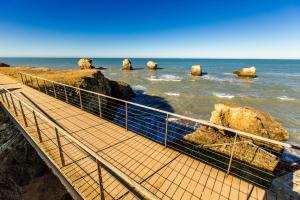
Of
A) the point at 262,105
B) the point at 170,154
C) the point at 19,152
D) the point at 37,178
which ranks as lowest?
the point at 262,105

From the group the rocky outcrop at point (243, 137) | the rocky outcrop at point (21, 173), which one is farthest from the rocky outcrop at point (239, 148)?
the rocky outcrop at point (21, 173)

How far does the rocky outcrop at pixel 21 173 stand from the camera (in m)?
6.71

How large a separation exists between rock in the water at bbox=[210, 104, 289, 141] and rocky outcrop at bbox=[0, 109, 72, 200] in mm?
10996

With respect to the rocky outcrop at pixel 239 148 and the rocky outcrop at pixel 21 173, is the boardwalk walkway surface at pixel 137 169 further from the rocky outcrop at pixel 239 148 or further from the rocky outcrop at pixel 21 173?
the rocky outcrop at pixel 239 148

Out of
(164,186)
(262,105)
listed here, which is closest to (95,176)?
(164,186)

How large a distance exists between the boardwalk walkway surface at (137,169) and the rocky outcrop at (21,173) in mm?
2167

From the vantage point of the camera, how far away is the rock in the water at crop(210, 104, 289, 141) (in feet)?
37.7

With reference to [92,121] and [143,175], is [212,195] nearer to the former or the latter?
[143,175]

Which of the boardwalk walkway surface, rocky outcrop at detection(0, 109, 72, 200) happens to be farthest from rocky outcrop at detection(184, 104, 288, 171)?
rocky outcrop at detection(0, 109, 72, 200)

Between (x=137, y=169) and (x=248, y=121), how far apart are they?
10.3 m

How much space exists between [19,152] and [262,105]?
93.7 ft

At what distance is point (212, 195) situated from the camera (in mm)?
3715

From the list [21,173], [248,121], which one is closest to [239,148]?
[248,121]

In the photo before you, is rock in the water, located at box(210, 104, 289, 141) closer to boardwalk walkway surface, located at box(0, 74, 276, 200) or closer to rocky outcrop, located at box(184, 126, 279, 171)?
rocky outcrop, located at box(184, 126, 279, 171)
